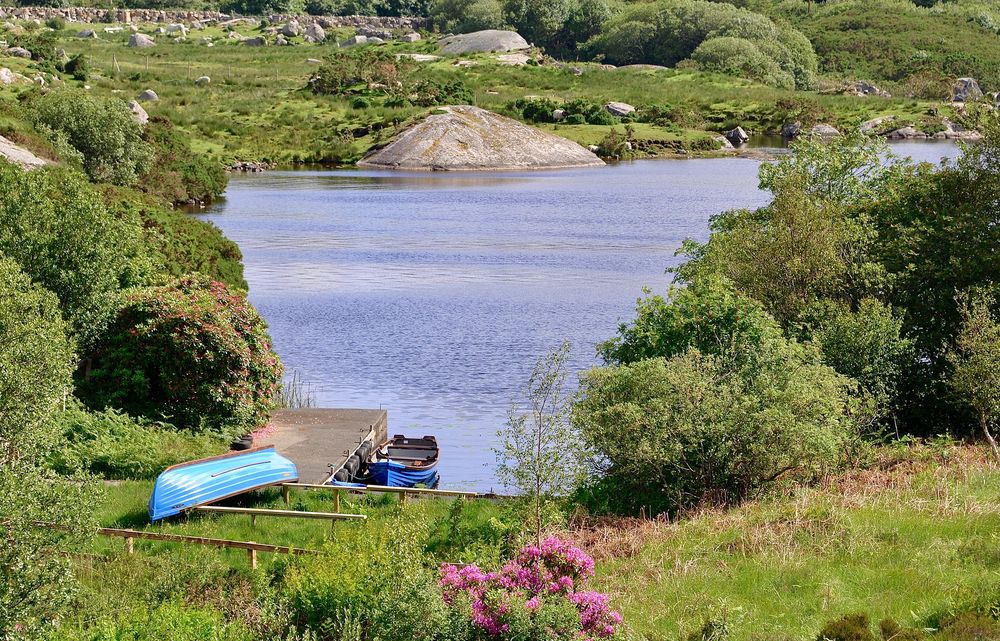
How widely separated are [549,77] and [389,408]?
5268 inches

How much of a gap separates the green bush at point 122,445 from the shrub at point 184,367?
0.83 metres

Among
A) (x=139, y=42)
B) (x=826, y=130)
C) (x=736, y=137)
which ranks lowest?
(x=736, y=137)

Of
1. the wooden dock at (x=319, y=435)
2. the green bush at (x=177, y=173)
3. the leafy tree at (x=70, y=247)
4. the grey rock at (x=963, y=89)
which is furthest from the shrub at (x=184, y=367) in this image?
the grey rock at (x=963, y=89)

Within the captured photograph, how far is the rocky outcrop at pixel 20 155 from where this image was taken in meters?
48.2

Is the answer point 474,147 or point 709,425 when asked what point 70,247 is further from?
point 474,147

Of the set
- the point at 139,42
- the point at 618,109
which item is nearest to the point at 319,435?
the point at 618,109

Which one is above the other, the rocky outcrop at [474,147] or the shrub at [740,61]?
the shrub at [740,61]

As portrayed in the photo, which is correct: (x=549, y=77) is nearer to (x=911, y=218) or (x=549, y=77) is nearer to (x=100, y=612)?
(x=911, y=218)

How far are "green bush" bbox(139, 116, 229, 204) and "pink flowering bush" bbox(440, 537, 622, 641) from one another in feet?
219

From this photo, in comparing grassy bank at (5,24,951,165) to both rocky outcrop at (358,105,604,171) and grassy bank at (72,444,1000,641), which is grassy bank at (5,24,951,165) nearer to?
rocky outcrop at (358,105,604,171)

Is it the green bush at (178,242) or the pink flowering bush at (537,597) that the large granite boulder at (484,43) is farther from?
the pink flowering bush at (537,597)

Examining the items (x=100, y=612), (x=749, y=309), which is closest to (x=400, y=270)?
(x=749, y=309)

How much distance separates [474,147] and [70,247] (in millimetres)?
88848

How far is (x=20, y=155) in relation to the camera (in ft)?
163
